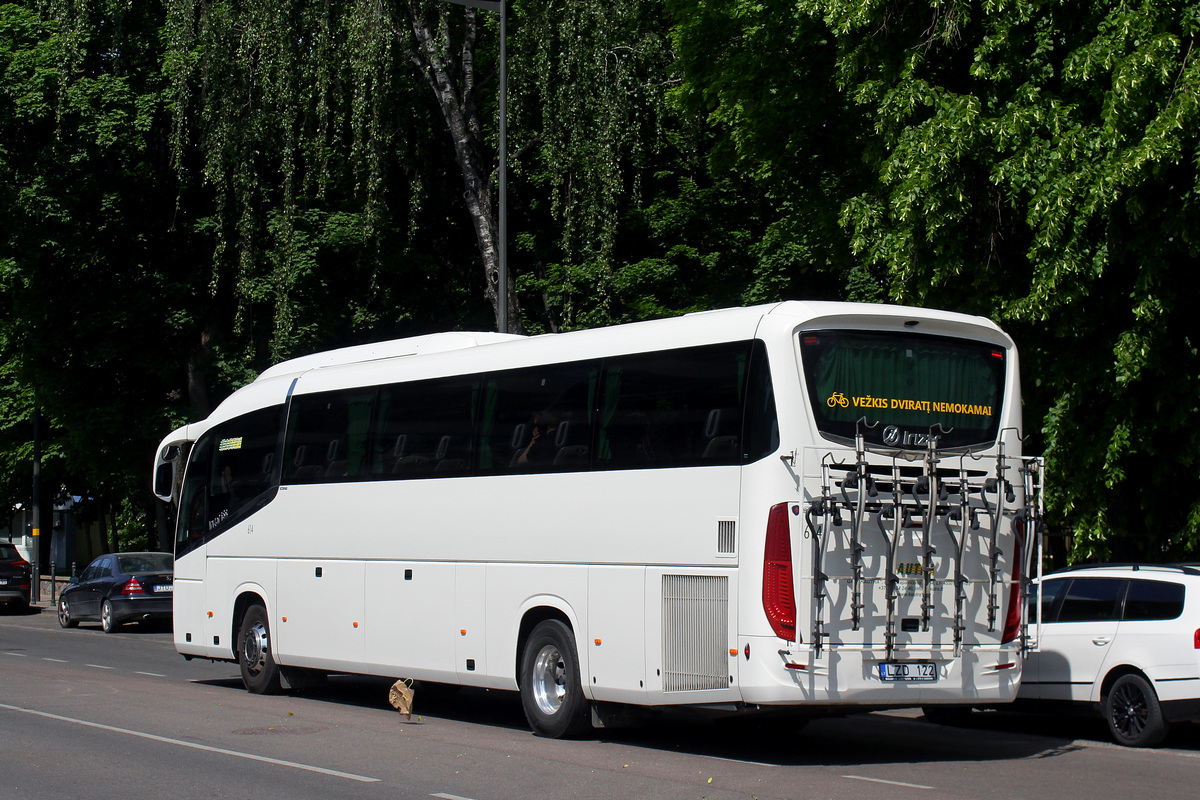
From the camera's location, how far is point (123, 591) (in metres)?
27.8

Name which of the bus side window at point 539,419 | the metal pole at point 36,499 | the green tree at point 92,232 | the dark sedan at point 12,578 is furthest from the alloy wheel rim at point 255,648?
the dark sedan at point 12,578

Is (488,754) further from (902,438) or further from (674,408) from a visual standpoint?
(902,438)

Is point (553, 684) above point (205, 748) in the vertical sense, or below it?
above

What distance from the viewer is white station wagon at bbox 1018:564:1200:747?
11.8 meters

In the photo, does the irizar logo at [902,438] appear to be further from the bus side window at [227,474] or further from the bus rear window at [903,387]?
the bus side window at [227,474]

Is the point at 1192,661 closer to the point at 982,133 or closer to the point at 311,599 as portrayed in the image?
the point at 982,133

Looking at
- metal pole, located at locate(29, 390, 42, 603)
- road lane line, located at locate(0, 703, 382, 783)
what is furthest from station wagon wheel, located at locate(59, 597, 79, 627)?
road lane line, located at locate(0, 703, 382, 783)

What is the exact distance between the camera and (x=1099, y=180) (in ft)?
45.9

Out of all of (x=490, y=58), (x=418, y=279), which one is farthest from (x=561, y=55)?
(x=418, y=279)

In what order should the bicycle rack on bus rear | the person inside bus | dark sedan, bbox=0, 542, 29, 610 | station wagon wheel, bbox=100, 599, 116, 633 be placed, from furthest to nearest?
dark sedan, bbox=0, 542, 29, 610 → station wagon wheel, bbox=100, 599, 116, 633 → the person inside bus → the bicycle rack on bus rear

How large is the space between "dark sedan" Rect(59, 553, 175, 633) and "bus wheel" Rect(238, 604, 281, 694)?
446 inches

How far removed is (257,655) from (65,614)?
50.3 ft

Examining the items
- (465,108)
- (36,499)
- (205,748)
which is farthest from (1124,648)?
(36,499)

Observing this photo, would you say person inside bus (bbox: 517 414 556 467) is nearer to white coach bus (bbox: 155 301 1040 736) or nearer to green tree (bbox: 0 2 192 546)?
white coach bus (bbox: 155 301 1040 736)
